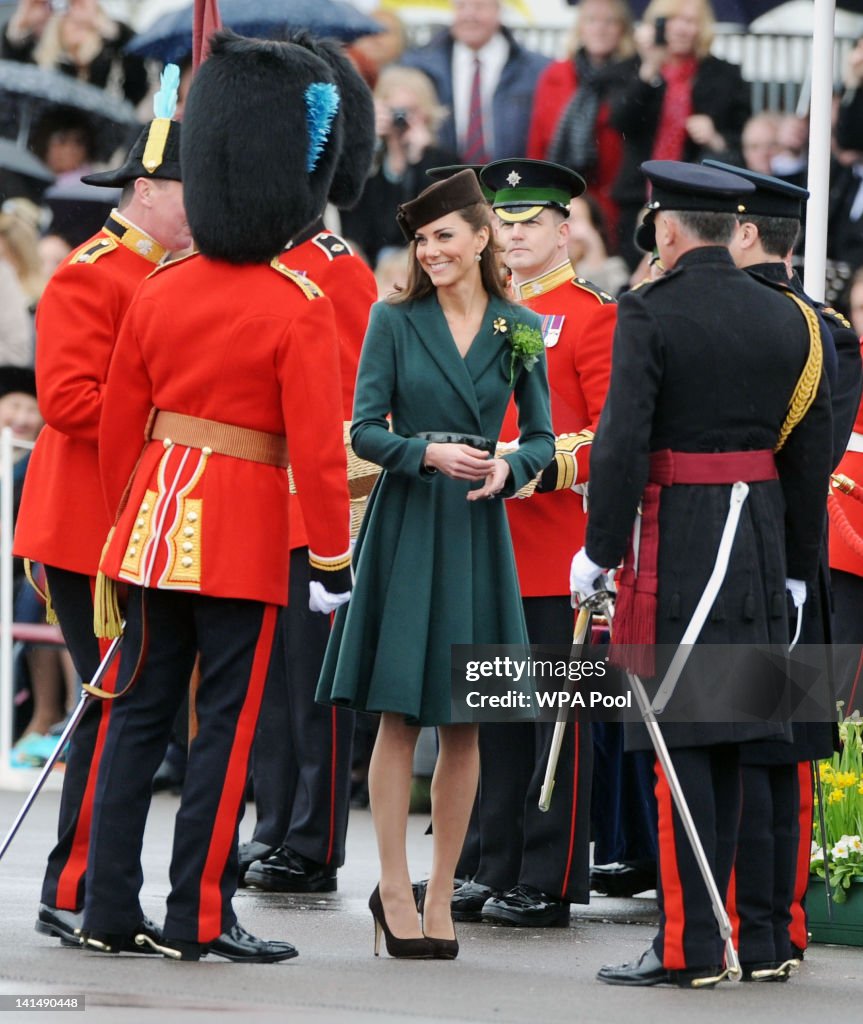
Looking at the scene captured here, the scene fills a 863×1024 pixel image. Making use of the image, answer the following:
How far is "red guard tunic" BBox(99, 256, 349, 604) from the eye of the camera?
500cm

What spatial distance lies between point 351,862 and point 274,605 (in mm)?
2550

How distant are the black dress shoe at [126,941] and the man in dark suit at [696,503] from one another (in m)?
1.04

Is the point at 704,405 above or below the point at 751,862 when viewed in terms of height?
above

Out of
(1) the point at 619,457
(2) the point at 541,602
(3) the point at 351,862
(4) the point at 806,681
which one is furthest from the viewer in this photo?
(3) the point at 351,862

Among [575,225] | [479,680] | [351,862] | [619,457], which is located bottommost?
[351,862]

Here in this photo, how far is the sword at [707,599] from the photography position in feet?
16.2

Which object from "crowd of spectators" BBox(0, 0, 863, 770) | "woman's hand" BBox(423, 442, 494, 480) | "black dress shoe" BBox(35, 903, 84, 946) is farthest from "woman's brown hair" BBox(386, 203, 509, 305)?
"crowd of spectators" BBox(0, 0, 863, 770)

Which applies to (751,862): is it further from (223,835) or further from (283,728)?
(283,728)

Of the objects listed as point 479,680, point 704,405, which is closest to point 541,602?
point 479,680

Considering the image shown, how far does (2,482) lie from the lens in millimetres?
9906

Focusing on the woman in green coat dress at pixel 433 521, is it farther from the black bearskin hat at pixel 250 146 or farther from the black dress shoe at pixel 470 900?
the black dress shoe at pixel 470 900

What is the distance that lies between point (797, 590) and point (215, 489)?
4.46ft

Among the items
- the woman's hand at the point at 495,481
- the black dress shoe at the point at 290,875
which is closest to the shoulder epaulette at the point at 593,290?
the woman's hand at the point at 495,481

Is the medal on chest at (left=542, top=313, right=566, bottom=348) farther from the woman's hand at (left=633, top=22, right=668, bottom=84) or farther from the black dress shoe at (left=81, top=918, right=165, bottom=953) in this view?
the woman's hand at (left=633, top=22, right=668, bottom=84)
